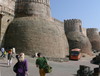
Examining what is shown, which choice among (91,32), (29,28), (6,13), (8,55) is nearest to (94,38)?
(91,32)

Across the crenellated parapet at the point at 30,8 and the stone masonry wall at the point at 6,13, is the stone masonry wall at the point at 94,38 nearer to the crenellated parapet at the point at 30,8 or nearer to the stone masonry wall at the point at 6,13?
the crenellated parapet at the point at 30,8

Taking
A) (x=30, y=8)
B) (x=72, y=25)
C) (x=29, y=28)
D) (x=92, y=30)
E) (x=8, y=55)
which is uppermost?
(x=30, y=8)

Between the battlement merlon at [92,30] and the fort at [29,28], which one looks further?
the battlement merlon at [92,30]

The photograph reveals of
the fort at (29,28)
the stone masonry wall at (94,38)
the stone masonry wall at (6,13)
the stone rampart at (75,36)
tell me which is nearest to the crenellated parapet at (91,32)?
the stone masonry wall at (94,38)

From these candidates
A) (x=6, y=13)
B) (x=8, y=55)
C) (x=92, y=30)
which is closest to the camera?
(x=8, y=55)

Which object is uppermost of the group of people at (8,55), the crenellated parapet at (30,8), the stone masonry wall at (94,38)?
the crenellated parapet at (30,8)

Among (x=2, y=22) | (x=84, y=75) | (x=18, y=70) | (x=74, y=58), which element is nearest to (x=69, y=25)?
(x=74, y=58)

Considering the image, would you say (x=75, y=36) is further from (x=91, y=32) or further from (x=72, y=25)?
(x=91, y=32)

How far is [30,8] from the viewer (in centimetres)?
1869

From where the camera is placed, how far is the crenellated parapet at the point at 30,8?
61.1 feet

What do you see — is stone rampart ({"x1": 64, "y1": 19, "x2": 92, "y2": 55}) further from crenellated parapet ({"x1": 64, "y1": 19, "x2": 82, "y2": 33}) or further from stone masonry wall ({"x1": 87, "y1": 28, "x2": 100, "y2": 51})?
stone masonry wall ({"x1": 87, "y1": 28, "x2": 100, "y2": 51})

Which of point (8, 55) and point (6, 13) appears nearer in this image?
point (8, 55)

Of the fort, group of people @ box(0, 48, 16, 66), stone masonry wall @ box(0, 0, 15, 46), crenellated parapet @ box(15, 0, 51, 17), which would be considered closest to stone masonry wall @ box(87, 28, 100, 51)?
the fort

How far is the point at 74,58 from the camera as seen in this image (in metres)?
19.8
